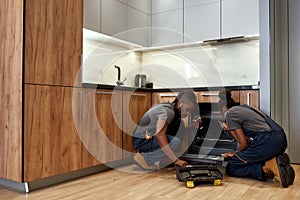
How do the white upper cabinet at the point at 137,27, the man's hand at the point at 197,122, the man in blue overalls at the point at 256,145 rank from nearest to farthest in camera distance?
the man in blue overalls at the point at 256,145 < the man's hand at the point at 197,122 < the white upper cabinet at the point at 137,27

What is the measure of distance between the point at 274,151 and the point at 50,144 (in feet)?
5.91

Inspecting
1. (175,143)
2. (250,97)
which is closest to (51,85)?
(175,143)

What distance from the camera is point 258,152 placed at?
99.5 inches

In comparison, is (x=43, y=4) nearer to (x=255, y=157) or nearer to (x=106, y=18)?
(x=106, y=18)

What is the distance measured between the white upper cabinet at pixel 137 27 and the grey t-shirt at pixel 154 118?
52.5 inches

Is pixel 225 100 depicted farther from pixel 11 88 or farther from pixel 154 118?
pixel 11 88

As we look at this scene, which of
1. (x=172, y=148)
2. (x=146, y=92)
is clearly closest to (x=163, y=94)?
(x=146, y=92)

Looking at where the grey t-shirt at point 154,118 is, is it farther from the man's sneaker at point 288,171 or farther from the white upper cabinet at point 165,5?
the white upper cabinet at point 165,5

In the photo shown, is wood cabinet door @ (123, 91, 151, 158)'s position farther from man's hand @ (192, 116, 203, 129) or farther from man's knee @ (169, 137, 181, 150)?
man's hand @ (192, 116, 203, 129)

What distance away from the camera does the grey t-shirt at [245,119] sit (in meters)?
2.57

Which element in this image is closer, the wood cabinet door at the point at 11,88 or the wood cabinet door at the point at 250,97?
the wood cabinet door at the point at 11,88

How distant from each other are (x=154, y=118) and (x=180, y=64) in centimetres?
140

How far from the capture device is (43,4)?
89.9 inches

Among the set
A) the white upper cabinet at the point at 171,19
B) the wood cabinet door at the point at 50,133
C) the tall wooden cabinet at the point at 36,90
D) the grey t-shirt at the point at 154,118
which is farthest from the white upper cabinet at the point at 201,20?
the wood cabinet door at the point at 50,133
